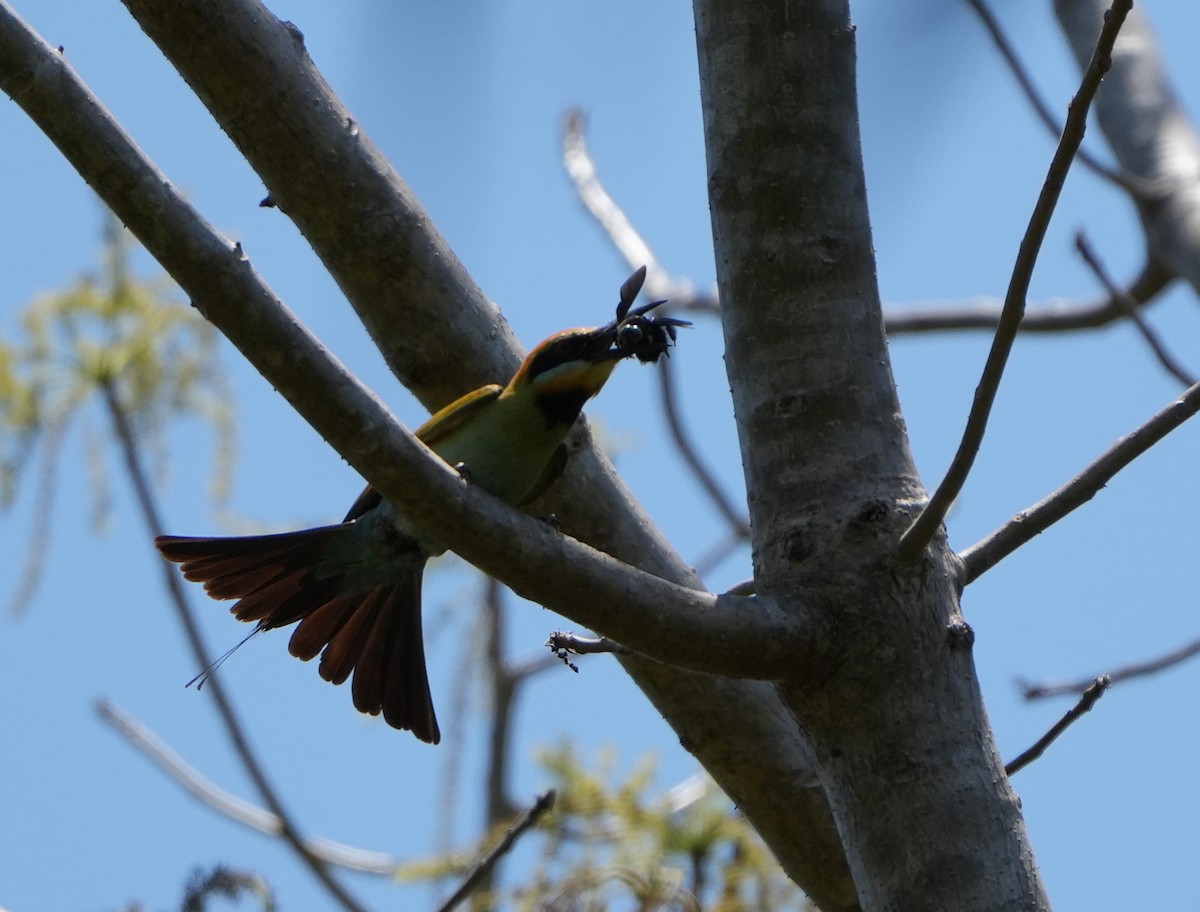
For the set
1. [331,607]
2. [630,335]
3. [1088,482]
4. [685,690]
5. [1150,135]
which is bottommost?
[685,690]

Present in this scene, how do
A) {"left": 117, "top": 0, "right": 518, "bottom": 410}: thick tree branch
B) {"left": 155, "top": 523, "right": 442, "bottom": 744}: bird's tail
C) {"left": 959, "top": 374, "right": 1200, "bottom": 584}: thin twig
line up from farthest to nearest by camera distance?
{"left": 155, "top": 523, "right": 442, "bottom": 744}: bird's tail → {"left": 117, "top": 0, "right": 518, "bottom": 410}: thick tree branch → {"left": 959, "top": 374, "right": 1200, "bottom": 584}: thin twig

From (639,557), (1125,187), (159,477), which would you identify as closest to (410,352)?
(639,557)

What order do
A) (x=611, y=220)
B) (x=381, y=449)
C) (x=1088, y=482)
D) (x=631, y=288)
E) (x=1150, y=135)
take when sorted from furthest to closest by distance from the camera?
(x=611, y=220), (x=1150, y=135), (x=631, y=288), (x=1088, y=482), (x=381, y=449)

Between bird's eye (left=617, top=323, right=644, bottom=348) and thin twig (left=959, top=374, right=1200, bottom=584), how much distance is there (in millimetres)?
1124

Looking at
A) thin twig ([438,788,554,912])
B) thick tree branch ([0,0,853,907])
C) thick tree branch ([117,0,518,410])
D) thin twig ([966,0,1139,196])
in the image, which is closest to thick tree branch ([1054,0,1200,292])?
thin twig ([966,0,1139,196])

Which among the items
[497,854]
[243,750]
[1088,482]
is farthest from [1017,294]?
[243,750]

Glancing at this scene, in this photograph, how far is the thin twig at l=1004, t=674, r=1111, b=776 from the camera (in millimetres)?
2334

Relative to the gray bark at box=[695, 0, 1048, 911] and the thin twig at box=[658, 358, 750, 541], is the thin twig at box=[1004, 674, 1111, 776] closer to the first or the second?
the gray bark at box=[695, 0, 1048, 911]

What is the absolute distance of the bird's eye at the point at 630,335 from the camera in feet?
10.4

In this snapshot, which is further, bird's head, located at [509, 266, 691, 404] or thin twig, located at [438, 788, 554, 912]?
bird's head, located at [509, 266, 691, 404]

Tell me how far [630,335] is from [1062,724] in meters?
1.36

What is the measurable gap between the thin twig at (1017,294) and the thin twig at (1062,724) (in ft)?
Result: 1.52

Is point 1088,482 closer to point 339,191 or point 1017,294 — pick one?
point 1017,294

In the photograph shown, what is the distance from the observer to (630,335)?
3176 millimetres
